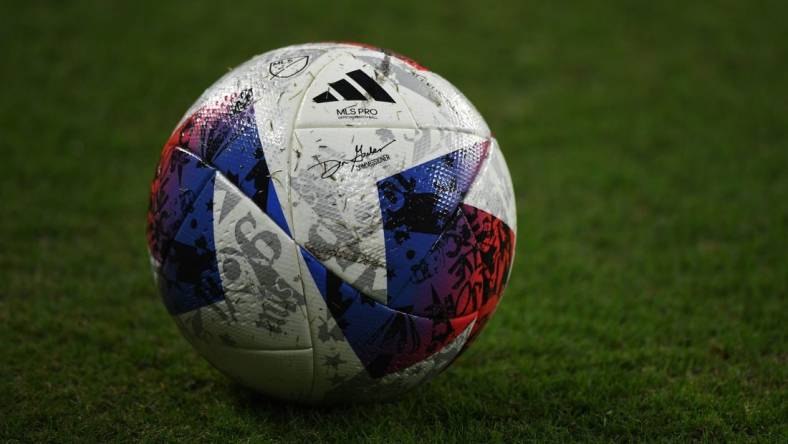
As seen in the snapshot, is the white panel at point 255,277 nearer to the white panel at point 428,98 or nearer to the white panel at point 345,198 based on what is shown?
the white panel at point 345,198

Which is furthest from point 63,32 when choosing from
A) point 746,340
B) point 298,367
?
point 746,340

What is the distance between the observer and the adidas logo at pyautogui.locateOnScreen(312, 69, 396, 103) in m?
3.44

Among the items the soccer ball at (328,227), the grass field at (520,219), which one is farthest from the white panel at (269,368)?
the grass field at (520,219)

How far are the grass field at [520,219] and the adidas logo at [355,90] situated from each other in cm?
141

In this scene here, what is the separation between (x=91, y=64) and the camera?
8.07 m

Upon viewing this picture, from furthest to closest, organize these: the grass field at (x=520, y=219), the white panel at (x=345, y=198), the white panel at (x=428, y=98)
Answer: the grass field at (x=520, y=219) → the white panel at (x=428, y=98) → the white panel at (x=345, y=198)

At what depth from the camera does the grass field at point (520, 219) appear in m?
3.86

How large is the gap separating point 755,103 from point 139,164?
538 centimetres

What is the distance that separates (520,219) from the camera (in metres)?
6.00
